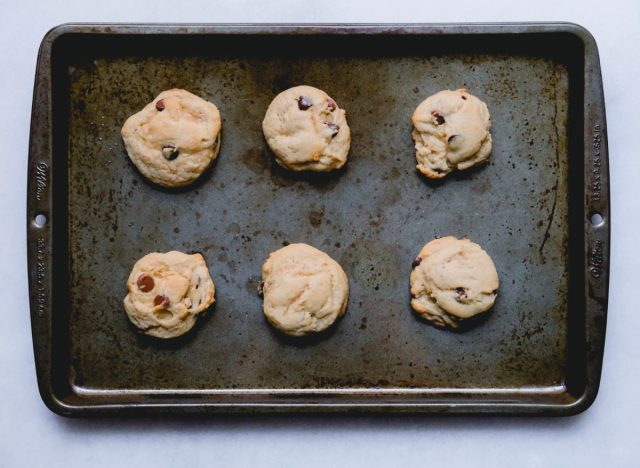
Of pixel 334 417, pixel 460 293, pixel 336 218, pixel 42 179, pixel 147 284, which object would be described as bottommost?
pixel 334 417

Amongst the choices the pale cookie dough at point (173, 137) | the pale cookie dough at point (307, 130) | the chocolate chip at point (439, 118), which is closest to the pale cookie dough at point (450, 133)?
the chocolate chip at point (439, 118)

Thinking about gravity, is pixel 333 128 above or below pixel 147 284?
above

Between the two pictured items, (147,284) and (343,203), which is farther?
(343,203)

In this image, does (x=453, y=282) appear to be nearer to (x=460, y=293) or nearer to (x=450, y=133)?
(x=460, y=293)

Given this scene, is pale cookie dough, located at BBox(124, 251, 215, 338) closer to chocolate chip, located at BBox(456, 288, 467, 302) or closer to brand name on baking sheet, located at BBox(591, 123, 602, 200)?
chocolate chip, located at BBox(456, 288, 467, 302)

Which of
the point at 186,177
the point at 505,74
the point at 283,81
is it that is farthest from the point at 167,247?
the point at 505,74

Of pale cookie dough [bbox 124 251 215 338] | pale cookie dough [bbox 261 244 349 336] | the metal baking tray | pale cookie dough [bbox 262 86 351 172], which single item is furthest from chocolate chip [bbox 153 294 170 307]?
pale cookie dough [bbox 262 86 351 172]

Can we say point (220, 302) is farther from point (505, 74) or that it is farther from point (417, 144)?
point (505, 74)

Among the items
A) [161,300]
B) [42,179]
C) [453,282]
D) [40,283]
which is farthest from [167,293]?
[453,282]

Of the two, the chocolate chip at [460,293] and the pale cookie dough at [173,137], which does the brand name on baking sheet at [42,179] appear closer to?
the pale cookie dough at [173,137]
